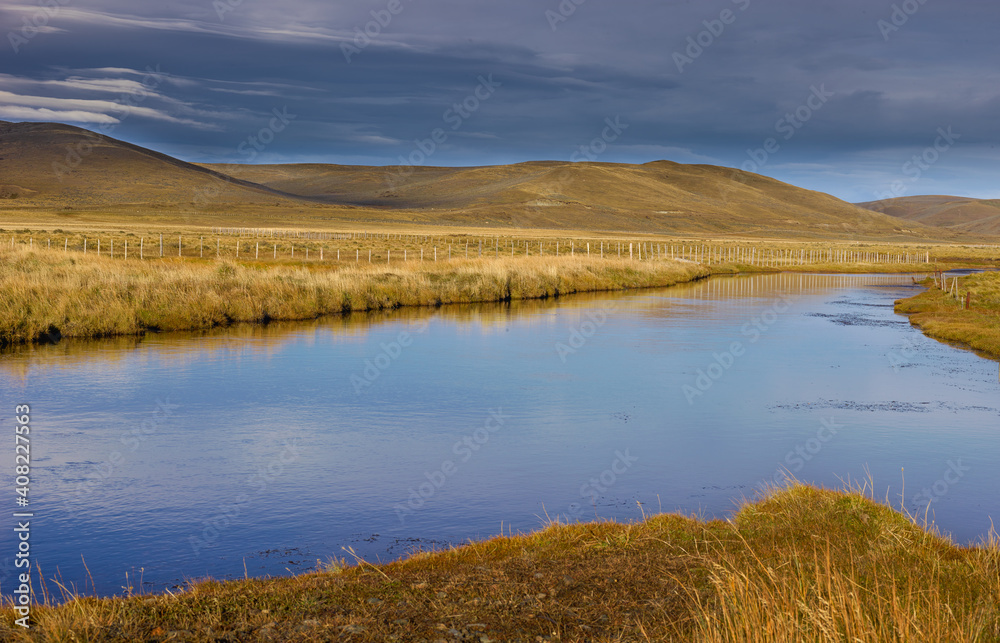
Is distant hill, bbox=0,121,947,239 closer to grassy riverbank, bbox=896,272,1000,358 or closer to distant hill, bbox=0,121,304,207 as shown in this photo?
distant hill, bbox=0,121,304,207

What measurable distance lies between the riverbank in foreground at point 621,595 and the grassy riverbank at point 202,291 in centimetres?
1656

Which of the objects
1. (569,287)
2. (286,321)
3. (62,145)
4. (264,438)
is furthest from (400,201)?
(264,438)

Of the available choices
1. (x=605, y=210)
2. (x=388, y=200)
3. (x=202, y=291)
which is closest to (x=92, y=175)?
(x=388, y=200)

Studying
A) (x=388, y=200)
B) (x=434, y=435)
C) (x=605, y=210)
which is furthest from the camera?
(x=388, y=200)

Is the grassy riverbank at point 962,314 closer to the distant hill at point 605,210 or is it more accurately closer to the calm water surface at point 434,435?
the calm water surface at point 434,435

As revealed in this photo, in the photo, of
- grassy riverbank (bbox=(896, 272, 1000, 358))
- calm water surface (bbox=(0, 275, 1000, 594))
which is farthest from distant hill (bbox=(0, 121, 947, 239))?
calm water surface (bbox=(0, 275, 1000, 594))

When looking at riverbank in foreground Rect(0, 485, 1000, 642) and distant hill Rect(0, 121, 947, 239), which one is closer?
riverbank in foreground Rect(0, 485, 1000, 642)

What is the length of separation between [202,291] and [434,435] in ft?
44.8

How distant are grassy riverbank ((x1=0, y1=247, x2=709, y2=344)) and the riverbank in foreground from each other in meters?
16.6

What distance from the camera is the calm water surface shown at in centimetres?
920

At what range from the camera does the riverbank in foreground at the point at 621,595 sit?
202 inches

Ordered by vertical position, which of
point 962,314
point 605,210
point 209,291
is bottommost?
point 962,314

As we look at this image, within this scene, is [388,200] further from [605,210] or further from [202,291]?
[202,291]

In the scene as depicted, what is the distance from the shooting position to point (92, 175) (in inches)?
6599
